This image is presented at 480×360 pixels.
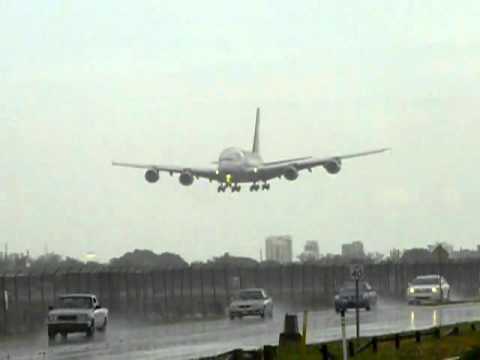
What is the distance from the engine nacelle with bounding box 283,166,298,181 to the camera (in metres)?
79.2

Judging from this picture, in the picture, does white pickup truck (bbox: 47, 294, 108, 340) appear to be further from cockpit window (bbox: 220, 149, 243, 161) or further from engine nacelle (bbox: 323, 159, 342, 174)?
cockpit window (bbox: 220, 149, 243, 161)

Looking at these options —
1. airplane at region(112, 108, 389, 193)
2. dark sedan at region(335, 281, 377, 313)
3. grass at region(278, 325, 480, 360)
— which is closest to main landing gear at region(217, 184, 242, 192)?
airplane at region(112, 108, 389, 193)

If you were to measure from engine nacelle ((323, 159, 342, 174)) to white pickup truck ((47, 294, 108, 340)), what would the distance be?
3792cm

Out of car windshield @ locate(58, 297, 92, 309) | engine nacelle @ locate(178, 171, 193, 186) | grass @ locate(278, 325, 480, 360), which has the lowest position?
grass @ locate(278, 325, 480, 360)

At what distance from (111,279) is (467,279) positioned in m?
37.7

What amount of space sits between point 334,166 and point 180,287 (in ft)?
64.0

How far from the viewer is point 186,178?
78.7 m

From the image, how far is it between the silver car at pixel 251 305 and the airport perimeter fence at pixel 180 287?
5.17 m

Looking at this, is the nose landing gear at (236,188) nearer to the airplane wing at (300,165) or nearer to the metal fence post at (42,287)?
the airplane wing at (300,165)

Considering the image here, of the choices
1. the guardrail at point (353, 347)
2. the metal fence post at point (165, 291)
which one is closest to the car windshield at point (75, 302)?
the guardrail at point (353, 347)

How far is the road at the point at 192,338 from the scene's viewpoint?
31.7 metres

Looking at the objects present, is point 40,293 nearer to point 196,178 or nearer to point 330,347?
point 330,347

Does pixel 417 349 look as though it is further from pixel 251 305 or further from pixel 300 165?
pixel 300 165

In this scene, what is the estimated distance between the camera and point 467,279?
88188mm
